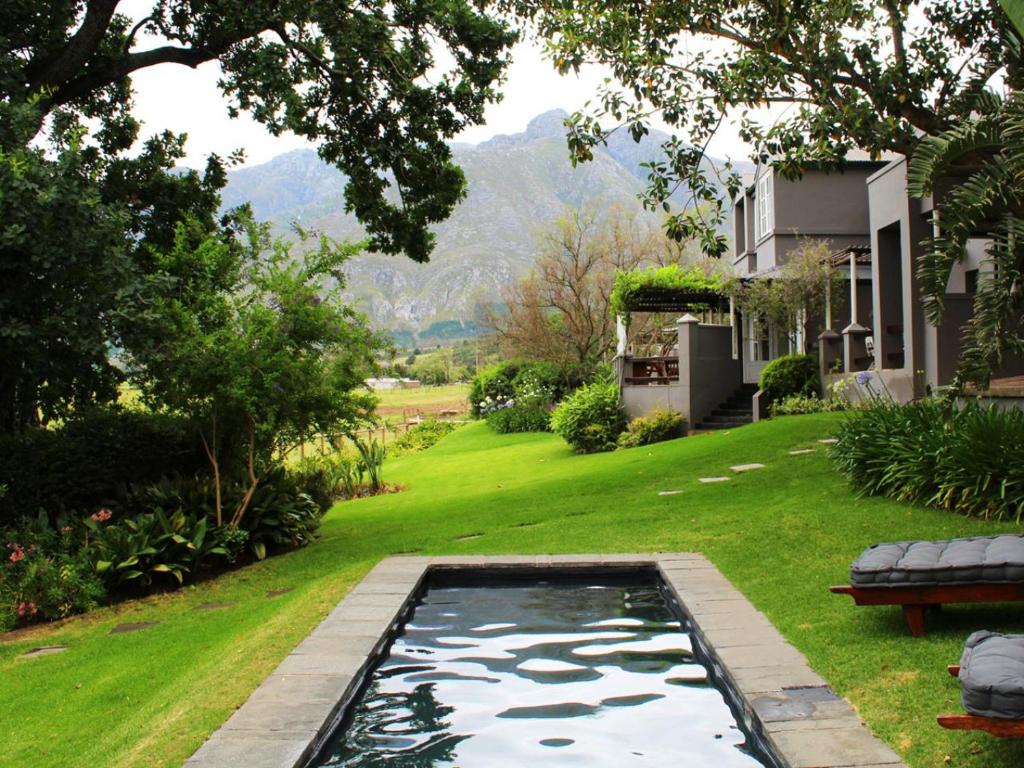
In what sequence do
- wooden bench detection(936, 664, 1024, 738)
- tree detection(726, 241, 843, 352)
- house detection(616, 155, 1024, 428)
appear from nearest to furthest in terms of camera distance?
wooden bench detection(936, 664, 1024, 738)
house detection(616, 155, 1024, 428)
tree detection(726, 241, 843, 352)

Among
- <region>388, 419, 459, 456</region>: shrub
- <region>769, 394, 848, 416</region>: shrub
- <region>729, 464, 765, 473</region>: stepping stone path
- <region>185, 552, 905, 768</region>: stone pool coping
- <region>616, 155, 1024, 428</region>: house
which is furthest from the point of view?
<region>388, 419, 459, 456</region>: shrub

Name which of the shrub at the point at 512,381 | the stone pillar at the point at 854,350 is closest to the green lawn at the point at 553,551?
the stone pillar at the point at 854,350

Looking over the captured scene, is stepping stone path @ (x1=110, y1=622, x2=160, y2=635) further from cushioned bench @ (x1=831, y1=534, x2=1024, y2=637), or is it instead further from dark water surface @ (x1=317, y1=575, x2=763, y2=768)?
cushioned bench @ (x1=831, y1=534, x2=1024, y2=637)

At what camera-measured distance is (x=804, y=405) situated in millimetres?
20703

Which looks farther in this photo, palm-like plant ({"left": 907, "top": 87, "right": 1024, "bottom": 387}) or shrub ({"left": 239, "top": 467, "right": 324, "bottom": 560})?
shrub ({"left": 239, "top": 467, "right": 324, "bottom": 560})

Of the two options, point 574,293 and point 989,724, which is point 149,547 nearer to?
point 989,724

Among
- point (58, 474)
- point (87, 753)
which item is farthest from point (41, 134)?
point (87, 753)

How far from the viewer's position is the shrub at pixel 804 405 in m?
20.0

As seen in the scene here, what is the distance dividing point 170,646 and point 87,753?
254 cm

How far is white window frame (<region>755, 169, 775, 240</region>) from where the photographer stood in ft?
82.5

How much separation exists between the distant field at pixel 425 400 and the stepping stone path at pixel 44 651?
37.3 meters

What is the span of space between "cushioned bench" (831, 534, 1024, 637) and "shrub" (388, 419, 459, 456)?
87.3 feet

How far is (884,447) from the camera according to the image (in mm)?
11219

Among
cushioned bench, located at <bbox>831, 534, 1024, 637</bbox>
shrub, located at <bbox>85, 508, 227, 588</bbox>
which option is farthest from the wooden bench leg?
shrub, located at <bbox>85, 508, 227, 588</bbox>
